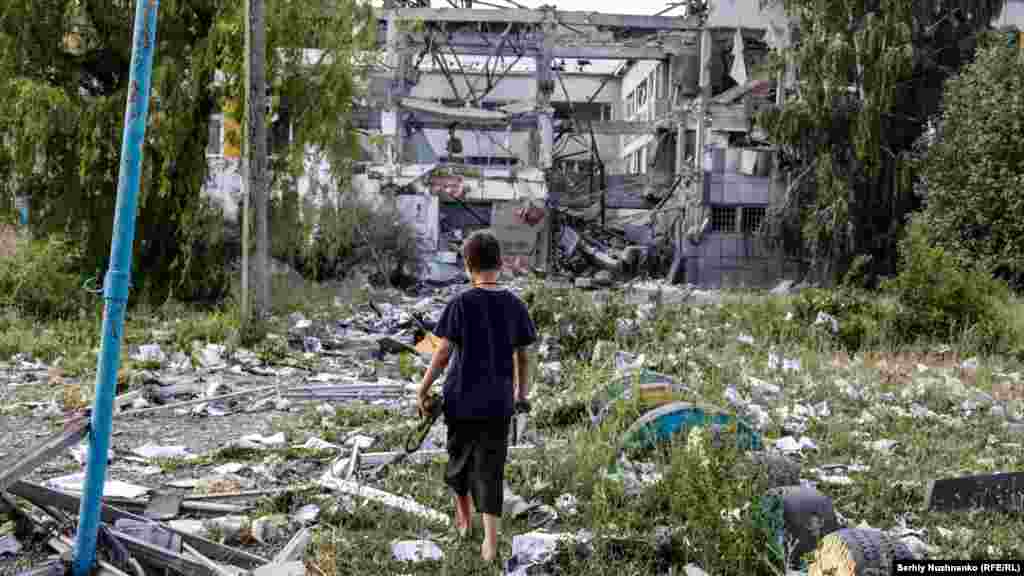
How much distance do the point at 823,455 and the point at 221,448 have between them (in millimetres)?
3934

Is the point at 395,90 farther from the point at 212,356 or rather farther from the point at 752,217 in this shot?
the point at 212,356

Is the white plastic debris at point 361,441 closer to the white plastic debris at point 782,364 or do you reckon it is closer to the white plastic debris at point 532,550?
the white plastic debris at point 532,550

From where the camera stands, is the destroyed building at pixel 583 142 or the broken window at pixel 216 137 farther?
the destroyed building at pixel 583 142

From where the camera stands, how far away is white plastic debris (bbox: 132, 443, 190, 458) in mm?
5582

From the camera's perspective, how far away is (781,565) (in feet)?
12.3

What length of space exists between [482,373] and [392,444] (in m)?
2.26

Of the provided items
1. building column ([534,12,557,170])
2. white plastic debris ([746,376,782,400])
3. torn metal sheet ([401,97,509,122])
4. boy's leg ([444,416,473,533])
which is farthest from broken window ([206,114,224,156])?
building column ([534,12,557,170])

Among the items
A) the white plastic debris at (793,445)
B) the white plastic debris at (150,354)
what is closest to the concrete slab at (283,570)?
the white plastic debris at (793,445)

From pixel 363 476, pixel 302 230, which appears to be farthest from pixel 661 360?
pixel 302 230

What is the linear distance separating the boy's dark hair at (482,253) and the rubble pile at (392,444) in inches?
47.4

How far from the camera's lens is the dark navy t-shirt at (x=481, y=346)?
3754 mm

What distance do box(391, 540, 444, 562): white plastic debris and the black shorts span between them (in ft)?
0.88

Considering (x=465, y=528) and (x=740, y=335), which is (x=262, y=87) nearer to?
(x=740, y=335)

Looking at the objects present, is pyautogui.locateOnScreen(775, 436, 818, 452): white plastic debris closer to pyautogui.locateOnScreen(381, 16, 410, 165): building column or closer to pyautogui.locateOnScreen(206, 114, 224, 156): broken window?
pyautogui.locateOnScreen(206, 114, 224, 156): broken window
